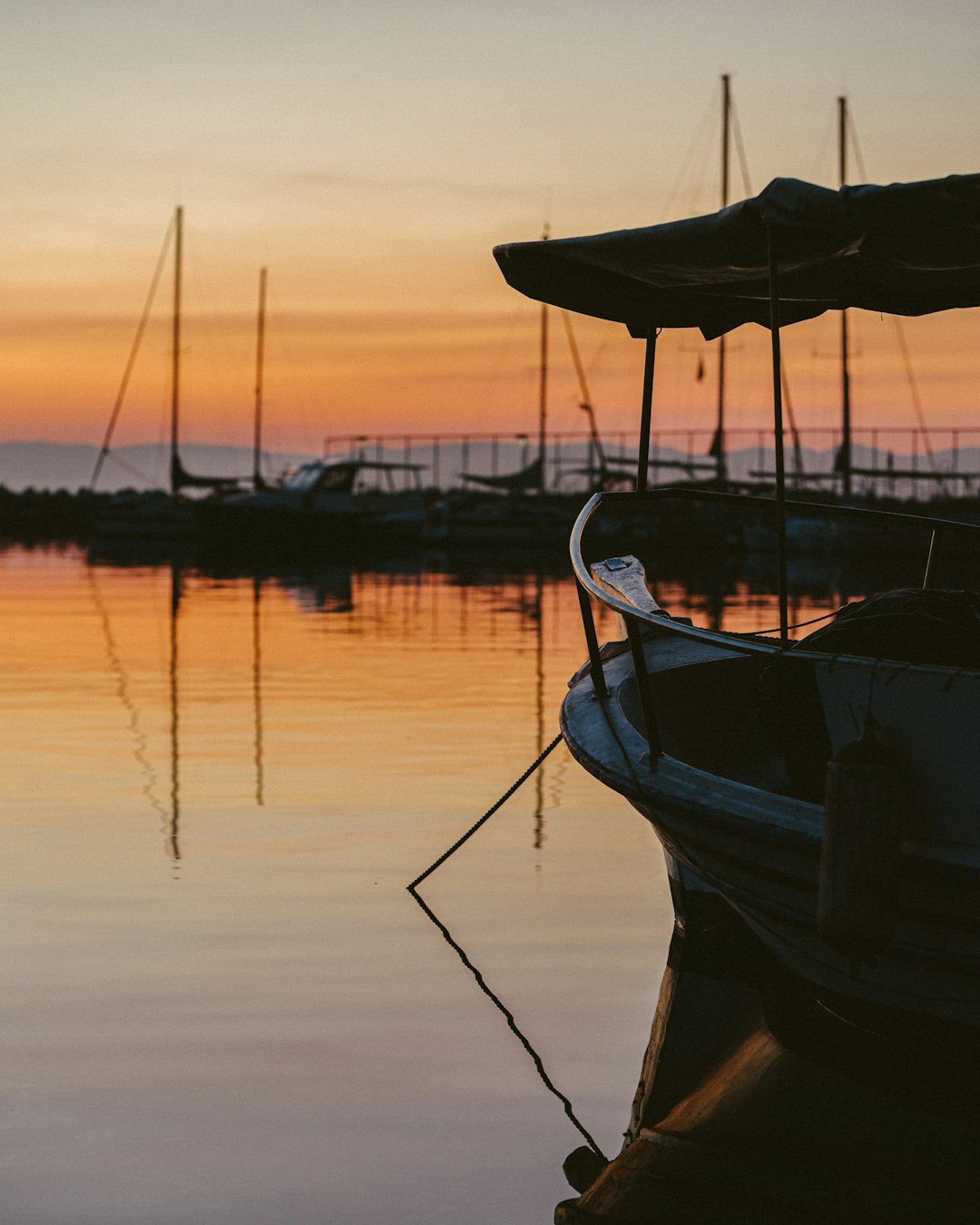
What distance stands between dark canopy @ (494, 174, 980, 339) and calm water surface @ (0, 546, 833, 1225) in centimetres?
338

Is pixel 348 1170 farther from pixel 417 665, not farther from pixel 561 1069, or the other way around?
pixel 417 665

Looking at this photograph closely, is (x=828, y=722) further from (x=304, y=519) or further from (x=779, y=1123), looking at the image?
(x=304, y=519)

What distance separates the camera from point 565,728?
847 cm

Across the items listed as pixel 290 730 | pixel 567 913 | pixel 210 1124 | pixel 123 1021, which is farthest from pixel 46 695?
pixel 210 1124

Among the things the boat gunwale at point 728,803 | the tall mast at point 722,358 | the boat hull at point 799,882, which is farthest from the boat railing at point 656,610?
the tall mast at point 722,358

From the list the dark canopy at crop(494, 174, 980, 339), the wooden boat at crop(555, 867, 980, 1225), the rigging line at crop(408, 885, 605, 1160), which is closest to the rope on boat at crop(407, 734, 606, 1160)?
the rigging line at crop(408, 885, 605, 1160)

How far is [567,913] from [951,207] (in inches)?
175

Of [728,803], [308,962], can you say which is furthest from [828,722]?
[308,962]

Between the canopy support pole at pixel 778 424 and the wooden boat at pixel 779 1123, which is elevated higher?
the canopy support pole at pixel 778 424

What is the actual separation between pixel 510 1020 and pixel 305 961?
3.97 feet

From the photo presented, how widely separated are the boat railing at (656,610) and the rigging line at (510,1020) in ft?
4.34

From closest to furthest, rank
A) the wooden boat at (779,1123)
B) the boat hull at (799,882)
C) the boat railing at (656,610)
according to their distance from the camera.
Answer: the wooden boat at (779,1123) → the boat hull at (799,882) → the boat railing at (656,610)

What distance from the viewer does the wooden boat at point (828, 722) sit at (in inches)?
253

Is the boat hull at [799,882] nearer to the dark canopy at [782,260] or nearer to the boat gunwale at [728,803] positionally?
the boat gunwale at [728,803]
